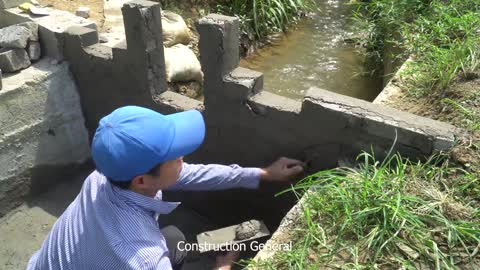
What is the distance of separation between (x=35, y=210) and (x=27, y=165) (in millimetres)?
438

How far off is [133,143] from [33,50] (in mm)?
2713

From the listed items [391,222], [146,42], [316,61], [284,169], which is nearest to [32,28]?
[146,42]

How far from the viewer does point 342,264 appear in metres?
2.25

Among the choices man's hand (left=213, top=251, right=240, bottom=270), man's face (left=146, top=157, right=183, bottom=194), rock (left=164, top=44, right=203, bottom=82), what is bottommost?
man's hand (left=213, top=251, right=240, bottom=270)

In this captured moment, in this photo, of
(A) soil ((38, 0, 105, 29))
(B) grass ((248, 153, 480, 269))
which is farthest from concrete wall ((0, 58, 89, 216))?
(B) grass ((248, 153, 480, 269))

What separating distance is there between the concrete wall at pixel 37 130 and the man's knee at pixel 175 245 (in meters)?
1.92

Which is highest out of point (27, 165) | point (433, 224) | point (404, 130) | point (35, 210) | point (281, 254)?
point (404, 130)

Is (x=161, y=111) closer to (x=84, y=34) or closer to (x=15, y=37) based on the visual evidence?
(x=84, y=34)

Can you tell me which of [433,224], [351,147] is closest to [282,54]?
[351,147]

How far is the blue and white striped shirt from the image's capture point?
1.86m

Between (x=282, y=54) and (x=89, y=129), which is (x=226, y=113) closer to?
(x=89, y=129)

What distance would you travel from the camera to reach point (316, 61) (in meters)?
6.27

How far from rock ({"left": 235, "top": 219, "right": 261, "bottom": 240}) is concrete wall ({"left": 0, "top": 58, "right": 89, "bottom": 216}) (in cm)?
218

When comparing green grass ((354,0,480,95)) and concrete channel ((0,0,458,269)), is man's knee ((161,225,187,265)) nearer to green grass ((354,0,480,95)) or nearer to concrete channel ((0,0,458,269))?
concrete channel ((0,0,458,269))
